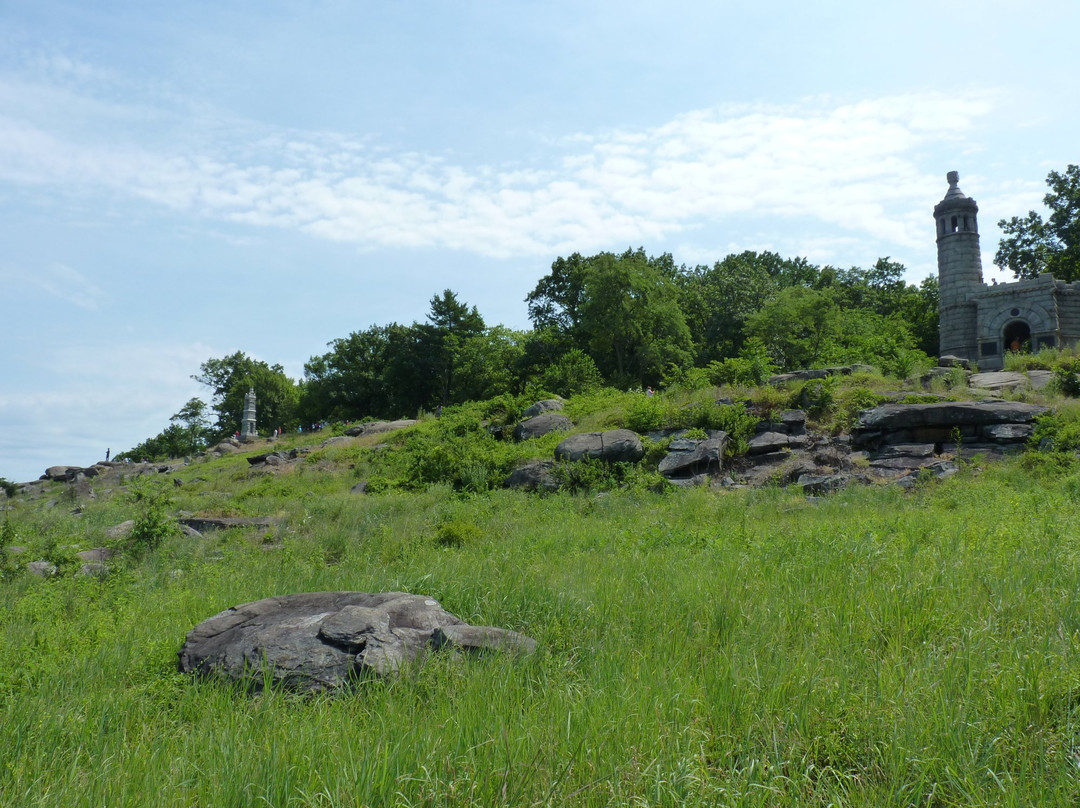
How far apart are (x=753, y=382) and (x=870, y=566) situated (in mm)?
15175

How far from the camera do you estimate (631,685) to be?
4.11 m

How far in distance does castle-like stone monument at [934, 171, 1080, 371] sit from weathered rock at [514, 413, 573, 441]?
72.6 ft

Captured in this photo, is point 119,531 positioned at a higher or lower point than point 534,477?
lower

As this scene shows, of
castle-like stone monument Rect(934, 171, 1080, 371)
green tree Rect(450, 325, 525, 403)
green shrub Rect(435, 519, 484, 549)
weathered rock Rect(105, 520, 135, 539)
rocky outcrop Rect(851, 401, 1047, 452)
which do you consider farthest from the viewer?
green tree Rect(450, 325, 525, 403)

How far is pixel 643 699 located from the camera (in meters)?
3.79

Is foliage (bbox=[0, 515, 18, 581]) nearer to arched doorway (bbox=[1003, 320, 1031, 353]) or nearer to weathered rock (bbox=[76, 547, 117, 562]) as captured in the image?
weathered rock (bbox=[76, 547, 117, 562])

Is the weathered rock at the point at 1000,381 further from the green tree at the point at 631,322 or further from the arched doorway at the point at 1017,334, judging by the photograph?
the arched doorway at the point at 1017,334

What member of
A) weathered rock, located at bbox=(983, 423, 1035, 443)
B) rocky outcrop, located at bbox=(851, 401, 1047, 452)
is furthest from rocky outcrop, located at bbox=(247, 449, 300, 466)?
weathered rock, located at bbox=(983, 423, 1035, 443)

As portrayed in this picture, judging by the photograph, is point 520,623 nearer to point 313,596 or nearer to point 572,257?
point 313,596

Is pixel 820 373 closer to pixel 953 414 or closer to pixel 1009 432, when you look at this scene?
pixel 953 414

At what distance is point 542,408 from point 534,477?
278 inches

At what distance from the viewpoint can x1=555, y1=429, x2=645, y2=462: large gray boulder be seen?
1692 cm

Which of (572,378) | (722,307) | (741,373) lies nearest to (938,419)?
(741,373)

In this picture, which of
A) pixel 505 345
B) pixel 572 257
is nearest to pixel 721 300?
pixel 572 257
